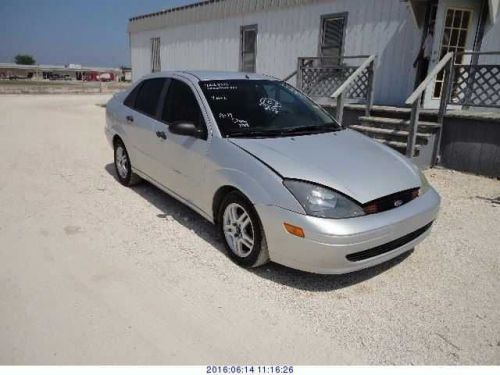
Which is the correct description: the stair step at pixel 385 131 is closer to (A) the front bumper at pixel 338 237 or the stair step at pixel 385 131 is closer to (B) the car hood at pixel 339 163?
(B) the car hood at pixel 339 163

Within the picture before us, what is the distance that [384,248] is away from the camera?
3.06 metres

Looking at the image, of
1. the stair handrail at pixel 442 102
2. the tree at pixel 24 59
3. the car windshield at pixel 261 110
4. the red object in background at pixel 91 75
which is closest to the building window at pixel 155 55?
the stair handrail at pixel 442 102

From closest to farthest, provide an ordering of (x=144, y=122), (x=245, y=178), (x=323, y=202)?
(x=323, y=202) < (x=245, y=178) < (x=144, y=122)

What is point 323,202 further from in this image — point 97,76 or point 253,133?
point 97,76

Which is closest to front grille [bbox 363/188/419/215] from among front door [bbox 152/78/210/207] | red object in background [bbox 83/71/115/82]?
front door [bbox 152/78/210/207]

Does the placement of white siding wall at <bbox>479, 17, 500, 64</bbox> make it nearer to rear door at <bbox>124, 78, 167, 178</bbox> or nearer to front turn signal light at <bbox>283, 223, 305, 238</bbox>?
rear door at <bbox>124, 78, 167, 178</bbox>

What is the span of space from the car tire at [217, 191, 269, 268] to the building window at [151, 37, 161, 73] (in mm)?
15088

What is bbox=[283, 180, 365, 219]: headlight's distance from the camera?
2848 millimetres

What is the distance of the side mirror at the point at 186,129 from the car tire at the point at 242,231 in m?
0.72

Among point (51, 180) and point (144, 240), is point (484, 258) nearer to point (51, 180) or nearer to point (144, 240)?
point (144, 240)

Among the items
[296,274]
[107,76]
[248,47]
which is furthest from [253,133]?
[107,76]

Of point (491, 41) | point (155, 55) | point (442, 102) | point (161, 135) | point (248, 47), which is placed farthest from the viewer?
point (155, 55)

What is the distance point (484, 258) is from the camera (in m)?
3.77

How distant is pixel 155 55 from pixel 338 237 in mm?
16479
